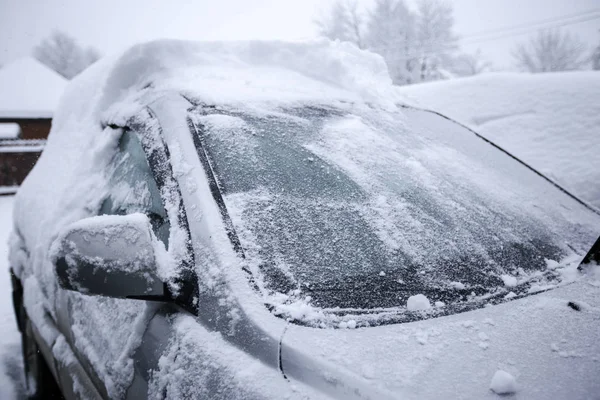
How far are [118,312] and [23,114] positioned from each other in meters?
20.7

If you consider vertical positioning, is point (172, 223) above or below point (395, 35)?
below

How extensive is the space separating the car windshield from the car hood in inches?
4.0

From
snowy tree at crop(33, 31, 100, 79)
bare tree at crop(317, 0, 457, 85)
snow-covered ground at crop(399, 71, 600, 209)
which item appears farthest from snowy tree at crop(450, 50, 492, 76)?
snowy tree at crop(33, 31, 100, 79)

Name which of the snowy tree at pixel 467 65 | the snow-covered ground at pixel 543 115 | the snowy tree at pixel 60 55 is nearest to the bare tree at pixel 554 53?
the snowy tree at pixel 467 65

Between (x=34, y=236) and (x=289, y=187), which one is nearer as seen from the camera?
(x=289, y=187)

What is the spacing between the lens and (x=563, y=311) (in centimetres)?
98

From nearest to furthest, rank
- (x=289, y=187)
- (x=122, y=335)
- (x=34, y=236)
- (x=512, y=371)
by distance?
(x=512, y=371)
(x=122, y=335)
(x=289, y=187)
(x=34, y=236)

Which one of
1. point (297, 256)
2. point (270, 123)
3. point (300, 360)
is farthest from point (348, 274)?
point (270, 123)

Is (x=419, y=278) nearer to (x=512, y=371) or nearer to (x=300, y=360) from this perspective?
(x=512, y=371)

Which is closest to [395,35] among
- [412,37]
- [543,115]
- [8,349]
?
[412,37]

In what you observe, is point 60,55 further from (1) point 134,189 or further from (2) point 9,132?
(1) point 134,189

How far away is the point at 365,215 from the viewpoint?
1191 millimetres

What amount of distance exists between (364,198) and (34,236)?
175 centimetres

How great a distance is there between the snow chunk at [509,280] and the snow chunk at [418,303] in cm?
33
